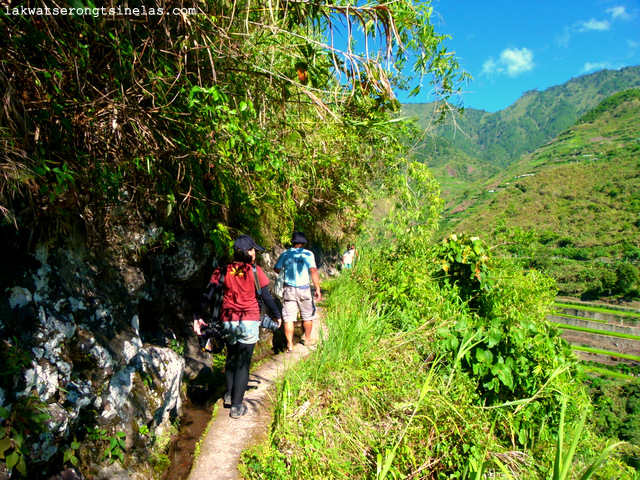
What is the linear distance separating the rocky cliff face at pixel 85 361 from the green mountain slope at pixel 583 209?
45.4m

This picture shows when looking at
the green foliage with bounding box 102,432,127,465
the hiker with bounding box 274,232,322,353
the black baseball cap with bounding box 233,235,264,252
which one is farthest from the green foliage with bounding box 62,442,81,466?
the hiker with bounding box 274,232,322,353

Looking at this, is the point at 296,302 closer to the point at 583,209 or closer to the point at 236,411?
the point at 236,411

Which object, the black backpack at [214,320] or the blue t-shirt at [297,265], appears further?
the blue t-shirt at [297,265]

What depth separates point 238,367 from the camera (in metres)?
3.36

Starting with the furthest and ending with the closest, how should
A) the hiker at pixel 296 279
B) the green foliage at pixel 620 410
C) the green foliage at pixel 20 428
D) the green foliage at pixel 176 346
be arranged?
the green foliage at pixel 620 410, the hiker at pixel 296 279, the green foliage at pixel 176 346, the green foliage at pixel 20 428

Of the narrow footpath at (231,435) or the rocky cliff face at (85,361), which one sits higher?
the rocky cliff face at (85,361)

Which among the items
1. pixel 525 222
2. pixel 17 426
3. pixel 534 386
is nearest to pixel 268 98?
pixel 17 426

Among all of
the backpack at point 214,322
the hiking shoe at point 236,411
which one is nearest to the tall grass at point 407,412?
the hiking shoe at point 236,411

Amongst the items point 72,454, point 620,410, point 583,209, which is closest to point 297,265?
point 72,454

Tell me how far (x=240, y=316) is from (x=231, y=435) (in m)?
1.01

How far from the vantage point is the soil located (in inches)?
108

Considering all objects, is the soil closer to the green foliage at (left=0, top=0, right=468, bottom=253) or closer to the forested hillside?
the forested hillside

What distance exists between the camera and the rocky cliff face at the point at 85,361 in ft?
6.01

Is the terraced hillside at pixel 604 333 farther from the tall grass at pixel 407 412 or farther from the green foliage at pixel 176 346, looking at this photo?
the green foliage at pixel 176 346
